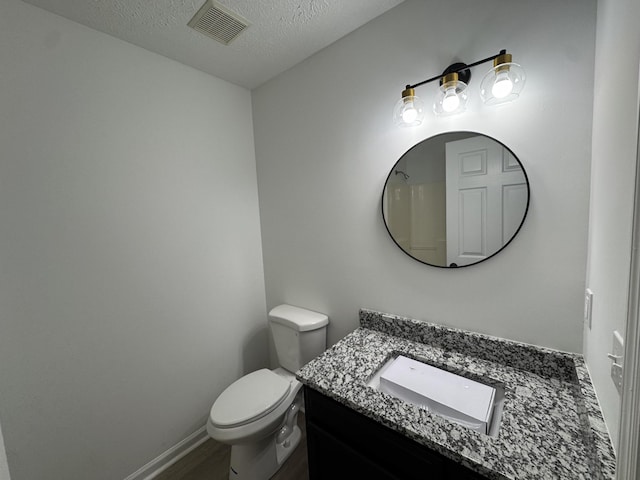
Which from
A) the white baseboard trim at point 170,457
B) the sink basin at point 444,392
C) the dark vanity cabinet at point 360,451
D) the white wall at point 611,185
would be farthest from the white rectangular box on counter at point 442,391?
the white baseboard trim at point 170,457

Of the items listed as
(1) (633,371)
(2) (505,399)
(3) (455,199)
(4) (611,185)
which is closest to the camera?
(1) (633,371)

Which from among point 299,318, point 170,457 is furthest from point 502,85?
point 170,457

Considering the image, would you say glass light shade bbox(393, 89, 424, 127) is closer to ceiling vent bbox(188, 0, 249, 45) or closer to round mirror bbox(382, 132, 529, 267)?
round mirror bbox(382, 132, 529, 267)

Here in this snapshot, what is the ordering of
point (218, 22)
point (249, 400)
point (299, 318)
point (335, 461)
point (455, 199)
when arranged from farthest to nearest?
point (299, 318), point (249, 400), point (218, 22), point (455, 199), point (335, 461)

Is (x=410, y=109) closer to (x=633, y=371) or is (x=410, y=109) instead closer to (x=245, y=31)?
(x=245, y=31)

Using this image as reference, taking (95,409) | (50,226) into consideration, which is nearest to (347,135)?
(50,226)

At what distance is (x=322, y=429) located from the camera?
1.04m

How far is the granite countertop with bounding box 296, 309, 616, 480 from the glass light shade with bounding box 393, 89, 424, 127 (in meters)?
0.99

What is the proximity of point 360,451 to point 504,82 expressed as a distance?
148 cm

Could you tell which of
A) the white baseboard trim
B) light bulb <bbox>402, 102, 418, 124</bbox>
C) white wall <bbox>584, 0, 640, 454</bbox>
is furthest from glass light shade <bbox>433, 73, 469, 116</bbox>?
the white baseboard trim

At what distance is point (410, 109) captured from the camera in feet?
3.82

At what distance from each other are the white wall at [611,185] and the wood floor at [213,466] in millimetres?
1525

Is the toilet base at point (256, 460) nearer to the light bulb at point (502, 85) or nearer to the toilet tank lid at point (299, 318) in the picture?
the toilet tank lid at point (299, 318)

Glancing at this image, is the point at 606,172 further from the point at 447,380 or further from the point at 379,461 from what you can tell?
the point at 379,461
